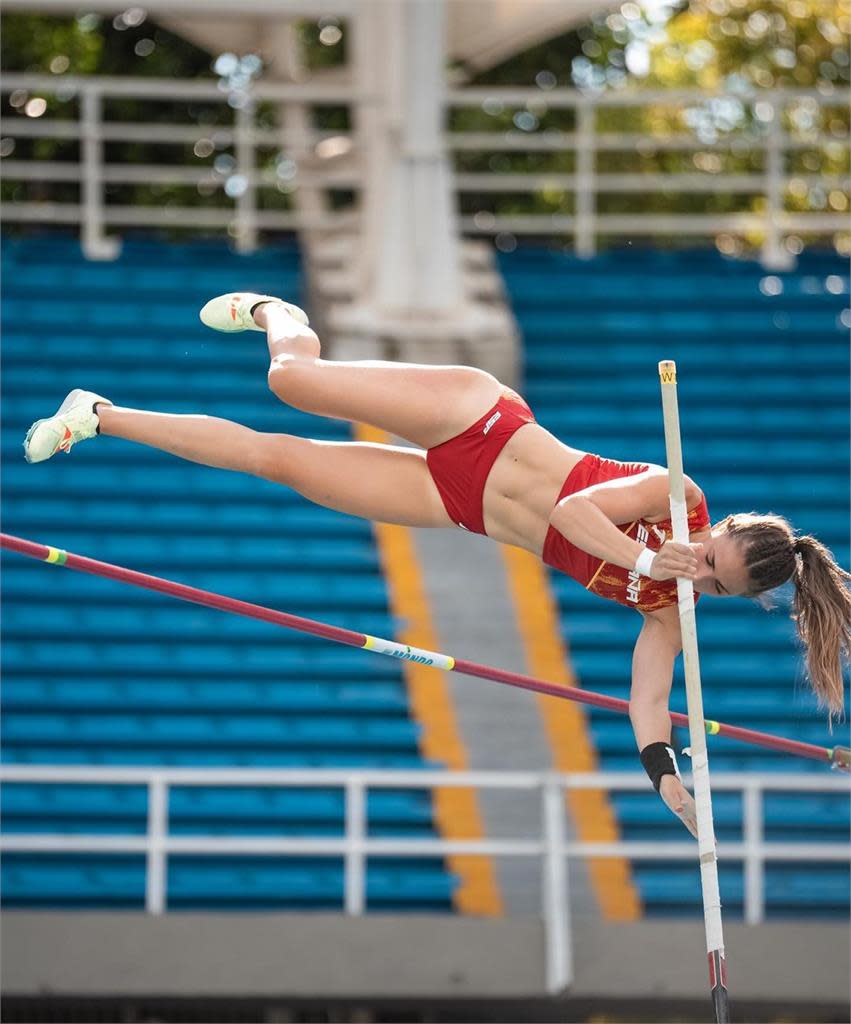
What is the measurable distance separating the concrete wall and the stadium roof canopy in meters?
5.39

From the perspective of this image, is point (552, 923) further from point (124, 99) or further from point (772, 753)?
point (124, 99)

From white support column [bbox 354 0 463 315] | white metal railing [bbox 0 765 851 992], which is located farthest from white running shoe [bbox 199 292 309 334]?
white support column [bbox 354 0 463 315]

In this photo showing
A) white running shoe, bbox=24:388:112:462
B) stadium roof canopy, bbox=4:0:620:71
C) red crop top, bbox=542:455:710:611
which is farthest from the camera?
stadium roof canopy, bbox=4:0:620:71

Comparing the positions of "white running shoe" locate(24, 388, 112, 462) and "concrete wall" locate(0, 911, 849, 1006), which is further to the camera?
"concrete wall" locate(0, 911, 849, 1006)

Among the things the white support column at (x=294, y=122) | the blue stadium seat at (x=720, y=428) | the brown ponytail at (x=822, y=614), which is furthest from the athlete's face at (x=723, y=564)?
the white support column at (x=294, y=122)

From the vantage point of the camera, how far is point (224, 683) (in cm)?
952

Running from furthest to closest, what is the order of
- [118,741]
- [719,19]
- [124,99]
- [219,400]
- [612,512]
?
[719,19], [124,99], [219,400], [118,741], [612,512]

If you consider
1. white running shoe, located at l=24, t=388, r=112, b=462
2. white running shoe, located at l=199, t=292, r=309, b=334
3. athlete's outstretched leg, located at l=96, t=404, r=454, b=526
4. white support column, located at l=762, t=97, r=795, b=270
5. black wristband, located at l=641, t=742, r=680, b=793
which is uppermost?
white support column, located at l=762, t=97, r=795, b=270

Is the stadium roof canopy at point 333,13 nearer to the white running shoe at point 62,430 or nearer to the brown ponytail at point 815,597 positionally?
the white running shoe at point 62,430

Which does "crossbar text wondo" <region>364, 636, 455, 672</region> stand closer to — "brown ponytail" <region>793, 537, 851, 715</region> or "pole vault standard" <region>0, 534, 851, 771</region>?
"pole vault standard" <region>0, 534, 851, 771</region>

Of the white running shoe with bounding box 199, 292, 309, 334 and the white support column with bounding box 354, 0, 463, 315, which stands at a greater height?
the white support column with bounding box 354, 0, 463, 315

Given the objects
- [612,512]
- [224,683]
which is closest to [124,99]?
[224,683]

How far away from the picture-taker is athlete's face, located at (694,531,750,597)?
5.12 metres

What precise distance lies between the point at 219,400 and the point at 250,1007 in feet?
12.6
